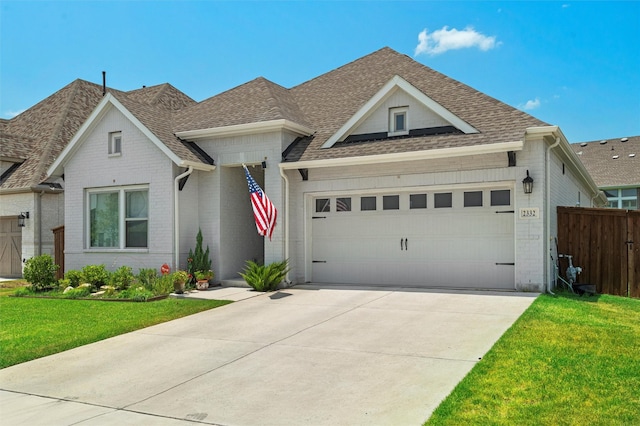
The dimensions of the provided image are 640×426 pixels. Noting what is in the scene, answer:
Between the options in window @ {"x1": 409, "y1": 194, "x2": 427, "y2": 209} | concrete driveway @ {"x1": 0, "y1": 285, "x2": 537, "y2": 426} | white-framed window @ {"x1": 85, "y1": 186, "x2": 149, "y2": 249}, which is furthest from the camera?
white-framed window @ {"x1": 85, "y1": 186, "x2": 149, "y2": 249}

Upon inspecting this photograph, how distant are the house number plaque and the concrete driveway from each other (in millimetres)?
2137

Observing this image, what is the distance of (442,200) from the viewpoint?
498 inches

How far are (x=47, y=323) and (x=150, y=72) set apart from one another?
1428 cm

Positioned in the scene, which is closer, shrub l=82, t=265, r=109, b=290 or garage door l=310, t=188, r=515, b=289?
garage door l=310, t=188, r=515, b=289

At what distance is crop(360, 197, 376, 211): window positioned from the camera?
13406 mm

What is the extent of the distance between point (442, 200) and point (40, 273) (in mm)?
9974

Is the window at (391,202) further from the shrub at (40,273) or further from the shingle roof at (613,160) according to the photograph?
the shingle roof at (613,160)

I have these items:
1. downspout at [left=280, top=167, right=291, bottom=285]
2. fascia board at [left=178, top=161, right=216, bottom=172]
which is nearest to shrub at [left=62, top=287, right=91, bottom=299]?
fascia board at [left=178, top=161, right=216, bottom=172]

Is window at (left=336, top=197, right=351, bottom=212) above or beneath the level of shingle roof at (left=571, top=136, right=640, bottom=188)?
beneath

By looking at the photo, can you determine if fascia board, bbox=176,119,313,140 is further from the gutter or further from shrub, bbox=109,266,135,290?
the gutter

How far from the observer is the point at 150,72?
70.7 feet

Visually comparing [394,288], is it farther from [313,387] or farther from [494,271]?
[313,387]

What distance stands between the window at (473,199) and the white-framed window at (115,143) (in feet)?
30.4

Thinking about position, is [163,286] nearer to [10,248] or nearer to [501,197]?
[501,197]
